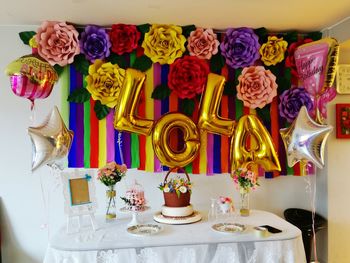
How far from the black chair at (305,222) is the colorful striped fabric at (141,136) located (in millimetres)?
437

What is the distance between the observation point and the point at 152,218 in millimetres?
2238

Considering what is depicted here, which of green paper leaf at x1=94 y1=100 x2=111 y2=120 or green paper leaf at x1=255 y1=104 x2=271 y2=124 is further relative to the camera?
green paper leaf at x1=255 y1=104 x2=271 y2=124

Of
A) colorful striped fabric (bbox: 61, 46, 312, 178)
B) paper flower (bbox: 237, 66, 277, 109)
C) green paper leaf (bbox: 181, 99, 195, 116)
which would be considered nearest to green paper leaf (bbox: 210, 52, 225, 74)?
colorful striped fabric (bbox: 61, 46, 312, 178)

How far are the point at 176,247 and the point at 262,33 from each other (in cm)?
172

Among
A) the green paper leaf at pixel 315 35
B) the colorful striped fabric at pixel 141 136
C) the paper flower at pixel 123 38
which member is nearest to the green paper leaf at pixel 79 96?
the colorful striped fabric at pixel 141 136

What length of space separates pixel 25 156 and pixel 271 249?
1863mm

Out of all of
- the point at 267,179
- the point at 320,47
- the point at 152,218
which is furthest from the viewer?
the point at 267,179

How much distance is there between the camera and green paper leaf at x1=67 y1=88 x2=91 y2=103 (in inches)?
96.4

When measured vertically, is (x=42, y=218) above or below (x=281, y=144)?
below

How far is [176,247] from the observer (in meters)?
1.83

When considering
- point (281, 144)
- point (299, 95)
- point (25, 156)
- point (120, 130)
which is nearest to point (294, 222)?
point (281, 144)

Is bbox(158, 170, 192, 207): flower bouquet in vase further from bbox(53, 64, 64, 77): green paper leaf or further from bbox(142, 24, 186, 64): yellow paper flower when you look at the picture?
bbox(53, 64, 64, 77): green paper leaf

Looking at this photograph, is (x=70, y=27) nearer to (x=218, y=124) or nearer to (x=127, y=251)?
(x=218, y=124)

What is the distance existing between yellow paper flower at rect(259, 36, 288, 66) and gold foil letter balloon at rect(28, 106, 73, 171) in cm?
158
